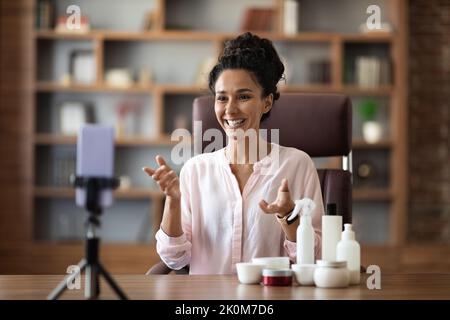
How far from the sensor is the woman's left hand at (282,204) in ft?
5.95

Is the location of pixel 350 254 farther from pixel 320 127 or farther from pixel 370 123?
pixel 370 123

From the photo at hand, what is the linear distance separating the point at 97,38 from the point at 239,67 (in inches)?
133

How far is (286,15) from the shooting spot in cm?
559

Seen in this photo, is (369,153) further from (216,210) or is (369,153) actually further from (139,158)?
(216,210)

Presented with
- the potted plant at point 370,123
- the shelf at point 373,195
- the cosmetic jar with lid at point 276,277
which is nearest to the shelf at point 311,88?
the potted plant at point 370,123

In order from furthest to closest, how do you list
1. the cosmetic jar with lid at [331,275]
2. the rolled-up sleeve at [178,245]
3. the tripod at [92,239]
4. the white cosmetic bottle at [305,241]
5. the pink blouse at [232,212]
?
the pink blouse at [232,212] → the rolled-up sleeve at [178,245] → the white cosmetic bottle at [305,241] → the cosmetic jar with lid at [331,275] → the tripod at [92,239]

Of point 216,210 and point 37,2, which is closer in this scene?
point 216,210

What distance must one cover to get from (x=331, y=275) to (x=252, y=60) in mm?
798

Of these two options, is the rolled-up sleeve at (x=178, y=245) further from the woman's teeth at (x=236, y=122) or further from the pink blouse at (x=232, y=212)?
the woman's teeth at (x=236, y=122)

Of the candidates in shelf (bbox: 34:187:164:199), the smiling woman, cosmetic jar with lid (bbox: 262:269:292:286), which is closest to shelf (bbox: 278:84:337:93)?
shelf (bbox: 34:187:164:199)

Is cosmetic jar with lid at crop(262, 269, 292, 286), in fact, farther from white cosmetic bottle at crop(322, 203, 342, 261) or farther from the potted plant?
the potted plant

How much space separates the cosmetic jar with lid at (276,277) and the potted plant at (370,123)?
12.9 ft

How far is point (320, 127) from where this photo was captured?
255 centimetres

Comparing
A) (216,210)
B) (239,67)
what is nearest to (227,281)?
(216,210)
